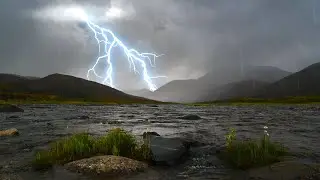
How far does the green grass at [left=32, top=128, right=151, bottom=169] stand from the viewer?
1748 centimetres

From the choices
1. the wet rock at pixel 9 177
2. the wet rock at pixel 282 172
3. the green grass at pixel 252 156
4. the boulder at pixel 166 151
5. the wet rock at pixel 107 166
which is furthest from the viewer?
the boulder at pixel 166 151

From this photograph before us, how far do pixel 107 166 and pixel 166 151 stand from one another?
4.11m

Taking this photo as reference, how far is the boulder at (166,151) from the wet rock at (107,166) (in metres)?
1.29

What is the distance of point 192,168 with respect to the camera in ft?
56.2

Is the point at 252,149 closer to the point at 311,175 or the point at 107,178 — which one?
the point at 311,175

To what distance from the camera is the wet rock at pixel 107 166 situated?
15484 mm

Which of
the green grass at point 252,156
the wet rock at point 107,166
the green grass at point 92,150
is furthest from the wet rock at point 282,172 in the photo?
the green grass at point 92,150

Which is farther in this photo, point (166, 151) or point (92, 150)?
point (166, 151)

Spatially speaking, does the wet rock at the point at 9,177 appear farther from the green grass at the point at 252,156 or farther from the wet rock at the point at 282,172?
the green grass at the point at 252,156

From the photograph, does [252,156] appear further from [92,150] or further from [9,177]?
[9,177]

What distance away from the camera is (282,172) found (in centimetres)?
1519

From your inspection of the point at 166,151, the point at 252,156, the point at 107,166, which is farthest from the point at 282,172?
the point at 107,166

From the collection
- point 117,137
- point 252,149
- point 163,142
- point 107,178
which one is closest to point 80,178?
point 107,178

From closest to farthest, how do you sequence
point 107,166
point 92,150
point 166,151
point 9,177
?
point 9,177
point 107,166
point 92,150
point 166,151
